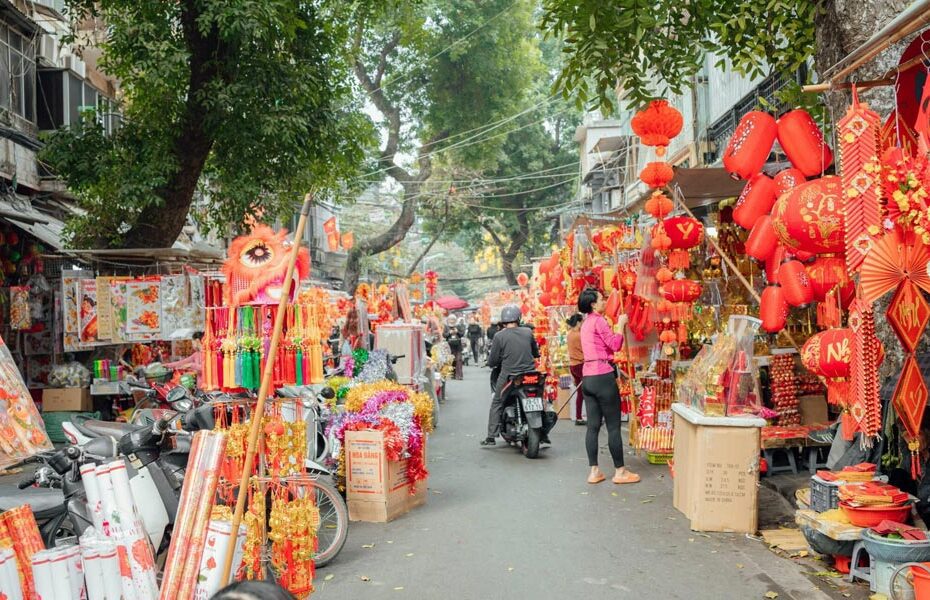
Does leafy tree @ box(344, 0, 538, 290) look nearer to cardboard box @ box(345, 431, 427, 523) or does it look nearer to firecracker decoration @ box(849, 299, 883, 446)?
A: cardboard box @ box(345, 431, 427, 523)

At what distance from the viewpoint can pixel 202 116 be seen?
40.1ft

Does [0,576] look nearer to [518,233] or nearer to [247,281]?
[247,281]

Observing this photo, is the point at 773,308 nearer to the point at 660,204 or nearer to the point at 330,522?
the point at 660,204

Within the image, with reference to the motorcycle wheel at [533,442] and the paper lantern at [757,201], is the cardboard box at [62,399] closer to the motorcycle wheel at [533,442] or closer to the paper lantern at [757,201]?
the motorcycle wheel at [533,442]

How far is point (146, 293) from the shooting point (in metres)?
12.9

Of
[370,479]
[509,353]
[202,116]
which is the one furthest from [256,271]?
[202,116]

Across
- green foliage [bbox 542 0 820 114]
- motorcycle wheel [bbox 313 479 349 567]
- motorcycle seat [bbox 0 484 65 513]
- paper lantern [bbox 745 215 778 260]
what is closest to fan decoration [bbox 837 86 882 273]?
paper lantern [bbox 745 215 778 260]

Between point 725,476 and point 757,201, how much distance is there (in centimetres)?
236

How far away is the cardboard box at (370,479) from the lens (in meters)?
7.67

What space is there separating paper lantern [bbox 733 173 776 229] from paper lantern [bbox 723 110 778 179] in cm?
12

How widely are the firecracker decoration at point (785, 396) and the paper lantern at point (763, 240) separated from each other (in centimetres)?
304

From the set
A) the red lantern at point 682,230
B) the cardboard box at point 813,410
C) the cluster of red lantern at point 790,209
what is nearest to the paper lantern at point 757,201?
the cluster of red lantern at point 790,209

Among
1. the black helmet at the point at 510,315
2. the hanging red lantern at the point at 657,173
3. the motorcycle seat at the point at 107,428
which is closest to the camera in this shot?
the motorcycle seat at the point at 107,428

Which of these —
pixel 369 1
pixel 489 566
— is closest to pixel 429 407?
pixel 489 566
